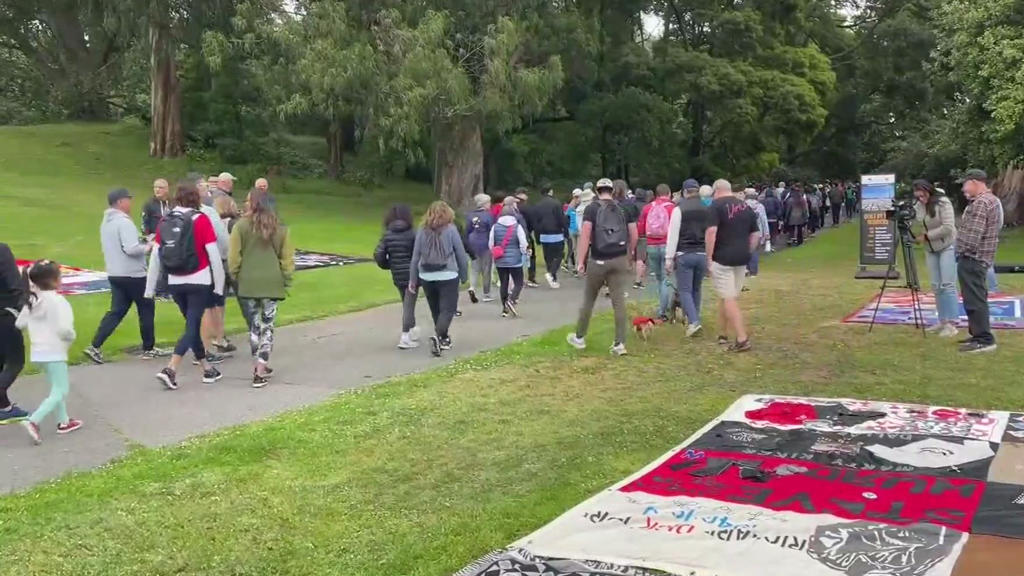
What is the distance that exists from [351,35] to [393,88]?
8.16 feet

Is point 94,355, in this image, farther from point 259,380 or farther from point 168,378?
point 259,380

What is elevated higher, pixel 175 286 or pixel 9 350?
pixel 175 286

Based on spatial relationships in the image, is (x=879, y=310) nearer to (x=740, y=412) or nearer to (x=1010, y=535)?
(x=740, y=412)

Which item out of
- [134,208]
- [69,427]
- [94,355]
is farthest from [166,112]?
[69,427]

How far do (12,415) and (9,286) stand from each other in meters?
1.06

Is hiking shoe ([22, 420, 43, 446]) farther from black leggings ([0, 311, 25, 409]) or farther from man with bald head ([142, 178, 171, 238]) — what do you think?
man with bald head ([142, 178, 171, 238])

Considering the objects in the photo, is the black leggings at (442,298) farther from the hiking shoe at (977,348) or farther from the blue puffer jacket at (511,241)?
the hiking shoe at (977,348)

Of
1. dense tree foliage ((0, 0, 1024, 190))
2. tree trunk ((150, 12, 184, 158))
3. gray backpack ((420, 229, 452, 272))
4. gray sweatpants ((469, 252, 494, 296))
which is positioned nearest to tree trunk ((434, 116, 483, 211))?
dense tree foliage ((0, 0, 1024, 190))

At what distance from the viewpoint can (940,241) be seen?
34.0 feet

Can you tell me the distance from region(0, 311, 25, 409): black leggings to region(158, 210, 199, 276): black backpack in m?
1.54

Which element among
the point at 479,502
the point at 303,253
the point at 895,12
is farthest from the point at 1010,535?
the point at 895,12

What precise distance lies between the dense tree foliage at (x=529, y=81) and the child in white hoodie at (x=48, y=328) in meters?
19.8

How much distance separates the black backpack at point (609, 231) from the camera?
31.8 feet

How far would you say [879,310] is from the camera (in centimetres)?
1332
